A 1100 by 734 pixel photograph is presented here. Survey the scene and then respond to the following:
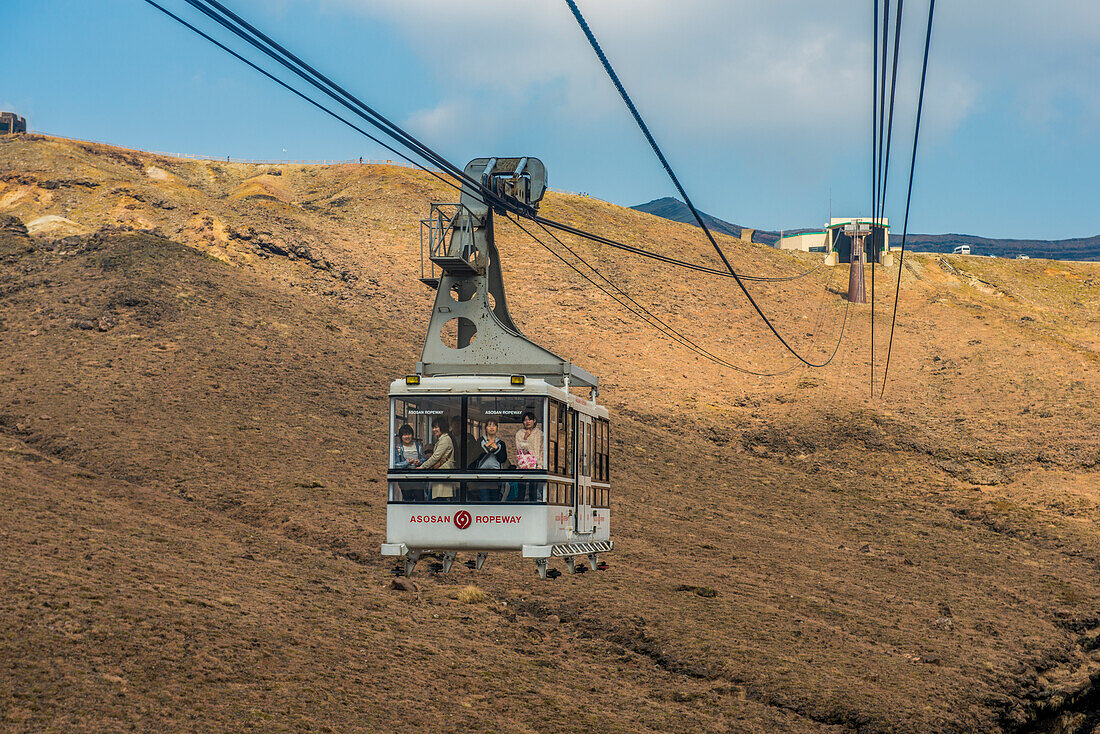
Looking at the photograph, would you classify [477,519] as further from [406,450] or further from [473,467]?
[406,450]

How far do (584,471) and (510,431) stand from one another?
2828 mm

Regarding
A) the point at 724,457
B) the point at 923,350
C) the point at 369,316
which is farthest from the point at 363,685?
the point at 923,350

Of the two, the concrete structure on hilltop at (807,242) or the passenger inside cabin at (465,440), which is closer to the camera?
the passenger inside cabin at (465,440)

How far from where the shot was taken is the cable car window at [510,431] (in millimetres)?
16578

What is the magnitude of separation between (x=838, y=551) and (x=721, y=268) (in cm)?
4707

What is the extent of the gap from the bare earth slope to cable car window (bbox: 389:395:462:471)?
8221mm

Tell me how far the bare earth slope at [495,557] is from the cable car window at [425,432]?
27.0 feet

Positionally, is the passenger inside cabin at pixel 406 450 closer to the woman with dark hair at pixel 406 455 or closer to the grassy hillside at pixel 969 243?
the woman with dark hair at pixel 406 455

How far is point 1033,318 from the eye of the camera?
76062 mm

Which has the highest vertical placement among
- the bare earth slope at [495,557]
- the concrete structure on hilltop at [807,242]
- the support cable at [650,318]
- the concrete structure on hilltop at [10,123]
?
the concrete structure on hilltop at [10,123]

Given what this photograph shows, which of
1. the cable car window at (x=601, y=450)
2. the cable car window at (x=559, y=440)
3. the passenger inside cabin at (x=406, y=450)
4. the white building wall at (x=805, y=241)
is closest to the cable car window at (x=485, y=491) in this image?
the passenger inside cabin at (x=406, y=450)

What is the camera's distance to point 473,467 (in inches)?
654

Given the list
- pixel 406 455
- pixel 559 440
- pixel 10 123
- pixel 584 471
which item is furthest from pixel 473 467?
pixel 10 123

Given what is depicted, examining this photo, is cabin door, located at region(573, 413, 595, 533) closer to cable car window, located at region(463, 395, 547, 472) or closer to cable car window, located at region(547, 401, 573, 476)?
cable car window, located at region(547, 401, 573, 476)
